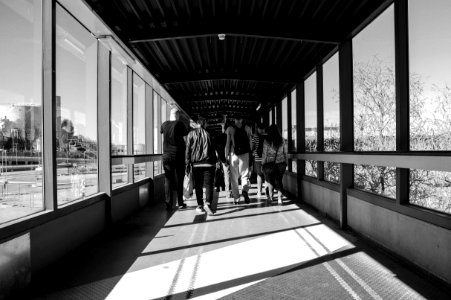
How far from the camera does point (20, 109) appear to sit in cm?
301

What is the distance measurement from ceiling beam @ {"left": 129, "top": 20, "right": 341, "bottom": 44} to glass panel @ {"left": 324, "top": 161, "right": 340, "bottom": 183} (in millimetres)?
2004

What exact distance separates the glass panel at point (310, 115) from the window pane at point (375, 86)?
82.7 inches

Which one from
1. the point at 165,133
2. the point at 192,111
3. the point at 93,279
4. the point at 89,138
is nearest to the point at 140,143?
the point at 165,133

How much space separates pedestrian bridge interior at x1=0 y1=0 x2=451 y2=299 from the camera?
2852 mm

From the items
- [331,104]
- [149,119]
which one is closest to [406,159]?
[331,104]

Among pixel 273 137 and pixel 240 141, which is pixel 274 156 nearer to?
pixel 273 137

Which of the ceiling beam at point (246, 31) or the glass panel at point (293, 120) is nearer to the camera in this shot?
the ceiling beam at point (246, 31)

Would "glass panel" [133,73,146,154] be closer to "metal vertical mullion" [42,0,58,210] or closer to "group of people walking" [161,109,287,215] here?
"group of people walking" [161,109,287,215]

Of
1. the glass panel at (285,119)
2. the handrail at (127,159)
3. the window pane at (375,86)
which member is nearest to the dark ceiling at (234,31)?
the window pane at (375,86)

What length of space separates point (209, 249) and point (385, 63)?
2.94m

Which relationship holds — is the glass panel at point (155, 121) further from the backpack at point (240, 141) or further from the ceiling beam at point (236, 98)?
the backpack at point (240, 141)

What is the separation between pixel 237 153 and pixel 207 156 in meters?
1.35

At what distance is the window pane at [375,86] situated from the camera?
4.07 meters

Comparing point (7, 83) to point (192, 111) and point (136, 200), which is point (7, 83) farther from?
point (192, 111)
